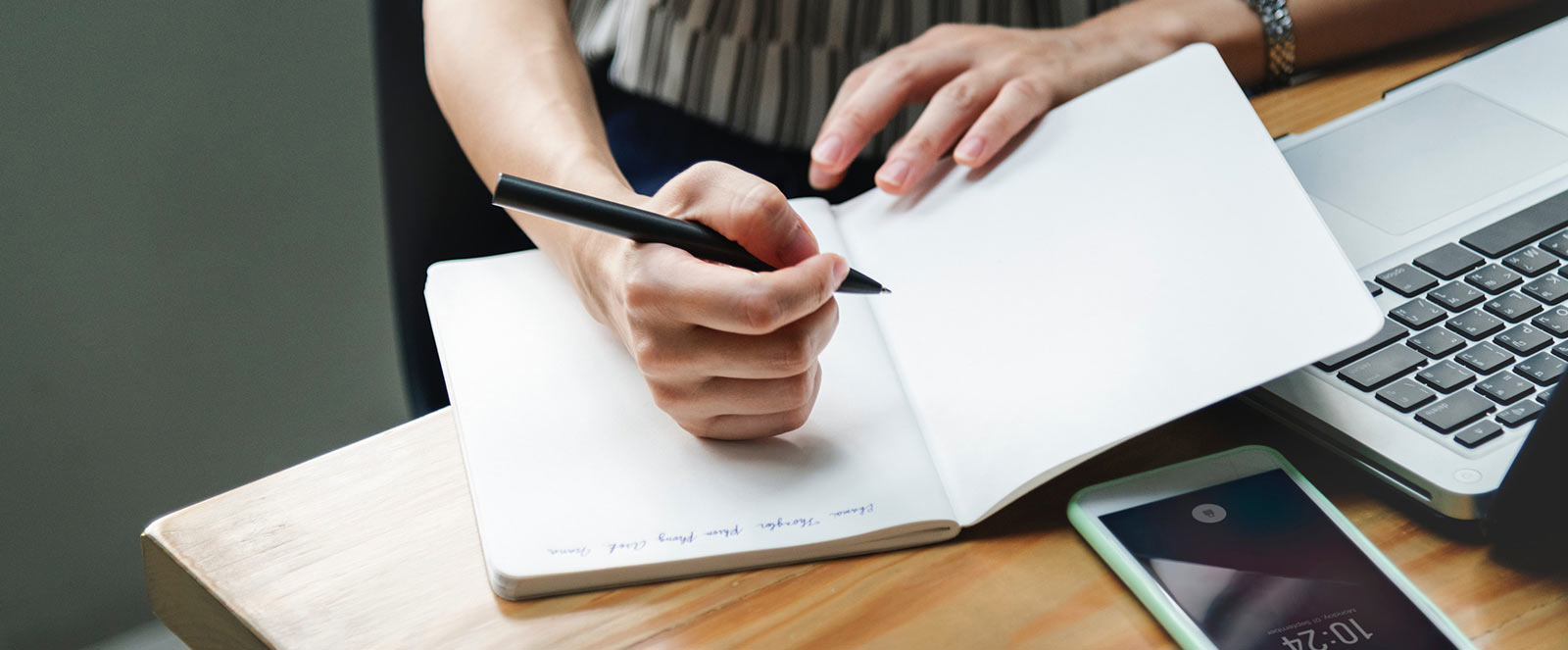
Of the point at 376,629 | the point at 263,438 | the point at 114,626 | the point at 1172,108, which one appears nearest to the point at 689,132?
the point at 1172,108

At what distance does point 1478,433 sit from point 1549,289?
103 millimetres

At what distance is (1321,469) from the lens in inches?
16.9

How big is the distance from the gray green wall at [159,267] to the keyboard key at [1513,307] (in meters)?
1.10

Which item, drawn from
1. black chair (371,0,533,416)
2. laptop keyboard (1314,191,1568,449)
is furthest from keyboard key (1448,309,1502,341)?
black chair (371,0,533,416)

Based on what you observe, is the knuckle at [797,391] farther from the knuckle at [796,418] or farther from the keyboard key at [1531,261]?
the keyboard key at [1531,261]

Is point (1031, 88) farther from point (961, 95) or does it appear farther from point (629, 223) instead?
point (629, 223)

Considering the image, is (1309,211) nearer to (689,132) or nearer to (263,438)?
(689,132)

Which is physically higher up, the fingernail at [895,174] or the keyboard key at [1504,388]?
the fingernail at [895,174]

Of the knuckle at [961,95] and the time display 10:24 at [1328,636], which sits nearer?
the time display 10:24 at [1328,636]

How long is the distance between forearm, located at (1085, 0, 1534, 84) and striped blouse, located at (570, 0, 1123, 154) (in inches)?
4.2

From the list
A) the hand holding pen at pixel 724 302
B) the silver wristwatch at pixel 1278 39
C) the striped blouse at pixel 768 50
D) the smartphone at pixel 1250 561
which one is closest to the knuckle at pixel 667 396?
the hand holding pen at pixel 724 302

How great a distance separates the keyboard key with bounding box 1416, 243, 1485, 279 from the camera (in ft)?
1.54

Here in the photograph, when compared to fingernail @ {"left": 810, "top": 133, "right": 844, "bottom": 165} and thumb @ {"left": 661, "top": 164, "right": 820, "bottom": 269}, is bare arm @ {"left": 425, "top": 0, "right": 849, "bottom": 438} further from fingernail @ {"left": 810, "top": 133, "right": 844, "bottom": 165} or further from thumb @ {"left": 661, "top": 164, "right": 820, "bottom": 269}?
fingernail @ {"left": 810, "top": 133, "right": 844, "bottom": 165}

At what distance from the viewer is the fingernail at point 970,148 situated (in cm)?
56
